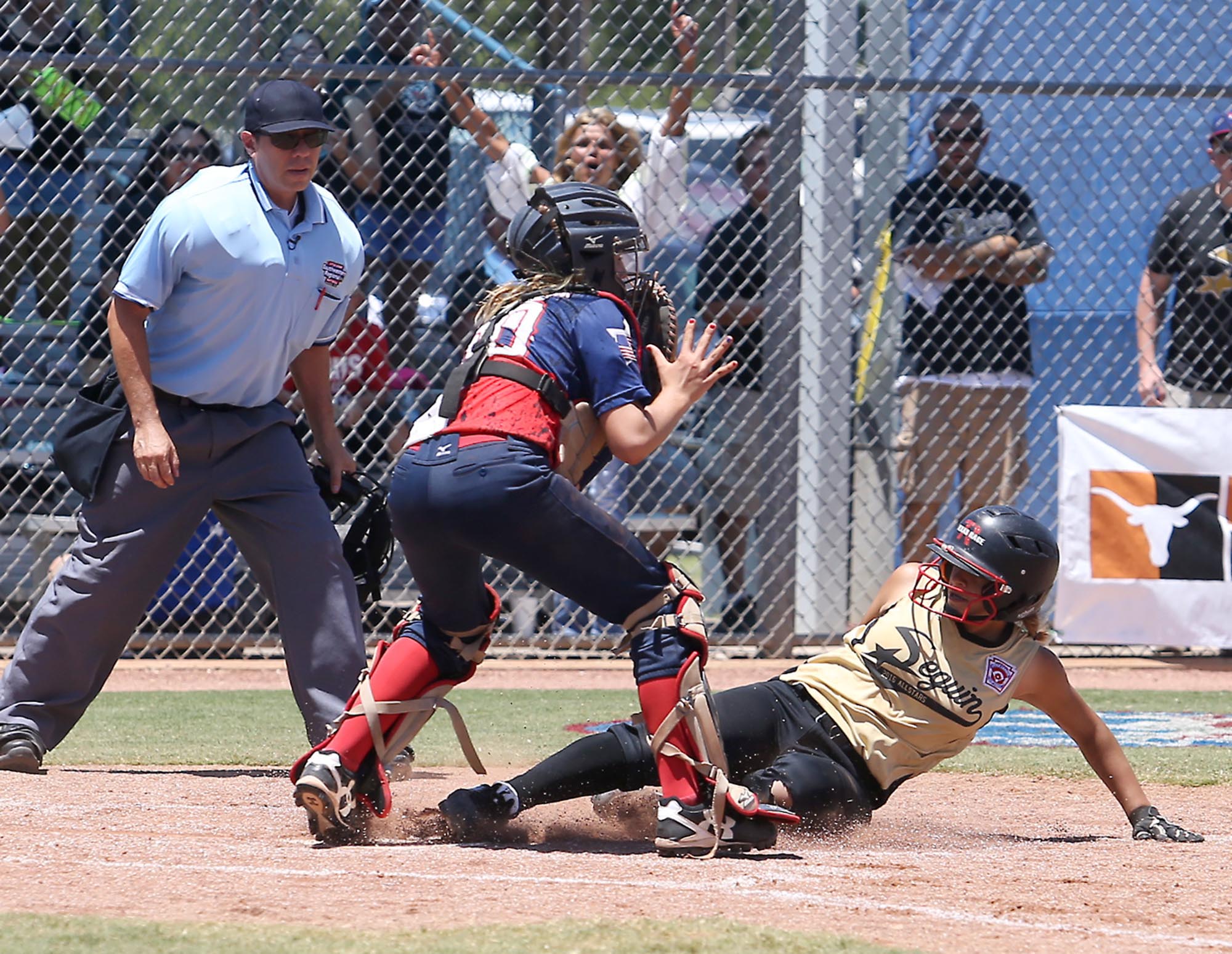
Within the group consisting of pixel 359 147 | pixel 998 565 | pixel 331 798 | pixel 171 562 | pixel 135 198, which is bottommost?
pixel 135 198

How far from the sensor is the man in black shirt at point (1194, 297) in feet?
27.7

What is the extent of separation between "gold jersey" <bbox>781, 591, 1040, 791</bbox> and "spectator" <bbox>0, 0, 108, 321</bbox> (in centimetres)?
Result: 491

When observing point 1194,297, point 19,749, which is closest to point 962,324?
point 1194,297

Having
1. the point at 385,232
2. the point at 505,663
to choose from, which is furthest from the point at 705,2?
the point at 505,663

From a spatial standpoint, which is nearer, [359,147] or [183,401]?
[183,401]

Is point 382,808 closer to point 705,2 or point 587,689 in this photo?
point 587,689

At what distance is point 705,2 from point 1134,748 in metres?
4.37

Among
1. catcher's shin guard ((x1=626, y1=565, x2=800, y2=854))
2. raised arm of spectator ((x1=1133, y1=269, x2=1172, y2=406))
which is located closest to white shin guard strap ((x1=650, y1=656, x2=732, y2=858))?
catcher's shin guard ((x1=626, y1=565, x2=800, y2=854))

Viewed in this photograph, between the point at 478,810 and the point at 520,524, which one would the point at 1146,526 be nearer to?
the point at 478,810

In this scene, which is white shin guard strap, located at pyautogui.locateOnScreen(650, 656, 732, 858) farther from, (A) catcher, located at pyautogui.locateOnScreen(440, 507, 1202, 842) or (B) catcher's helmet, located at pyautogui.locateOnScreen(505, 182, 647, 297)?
(B) catcher's helmet, located at pyautogui.locateOnScreen(505, 182, 647, 297)

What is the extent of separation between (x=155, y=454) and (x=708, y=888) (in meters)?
2.16

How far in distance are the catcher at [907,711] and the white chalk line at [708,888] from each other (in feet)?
2.06

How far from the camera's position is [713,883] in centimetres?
337

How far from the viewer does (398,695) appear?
3.89 m
